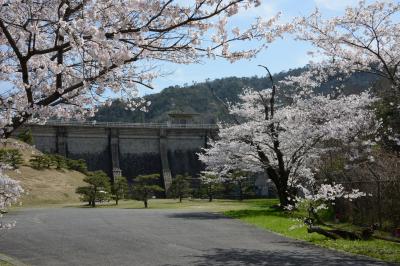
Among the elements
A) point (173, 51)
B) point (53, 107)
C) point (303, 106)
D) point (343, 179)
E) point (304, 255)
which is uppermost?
point (303, 106)

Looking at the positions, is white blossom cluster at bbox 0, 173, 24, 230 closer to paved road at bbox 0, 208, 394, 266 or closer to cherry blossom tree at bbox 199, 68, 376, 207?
paved road at bbox 0, 208, 394, 266

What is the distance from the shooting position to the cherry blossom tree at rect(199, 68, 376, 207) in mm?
19062

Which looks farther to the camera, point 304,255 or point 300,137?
point 300,137

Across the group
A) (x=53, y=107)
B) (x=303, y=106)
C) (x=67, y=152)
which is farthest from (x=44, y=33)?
(x=67, y=152)

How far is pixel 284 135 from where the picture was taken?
22.4 meters

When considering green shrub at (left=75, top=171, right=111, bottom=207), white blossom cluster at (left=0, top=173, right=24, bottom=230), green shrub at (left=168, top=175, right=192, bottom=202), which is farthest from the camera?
green shrub at (left=168, top=175, right=192, bottom=202)

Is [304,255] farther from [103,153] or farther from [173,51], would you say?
[103,153]

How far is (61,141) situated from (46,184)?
1520 cm

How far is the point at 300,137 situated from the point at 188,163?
3787 cm

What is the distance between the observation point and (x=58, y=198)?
1399 inches

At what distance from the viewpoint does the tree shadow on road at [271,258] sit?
9266 millimetres

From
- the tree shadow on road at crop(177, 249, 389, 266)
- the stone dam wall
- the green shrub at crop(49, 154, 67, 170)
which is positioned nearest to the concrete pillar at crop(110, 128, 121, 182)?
the stone dam wall

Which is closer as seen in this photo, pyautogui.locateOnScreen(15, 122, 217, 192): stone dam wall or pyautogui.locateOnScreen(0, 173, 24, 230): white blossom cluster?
pyautogui.locateOnScreen(0, 173, 24, 230): white blossom cluster

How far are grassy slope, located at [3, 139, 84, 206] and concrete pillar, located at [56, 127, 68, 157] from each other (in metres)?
9.56
